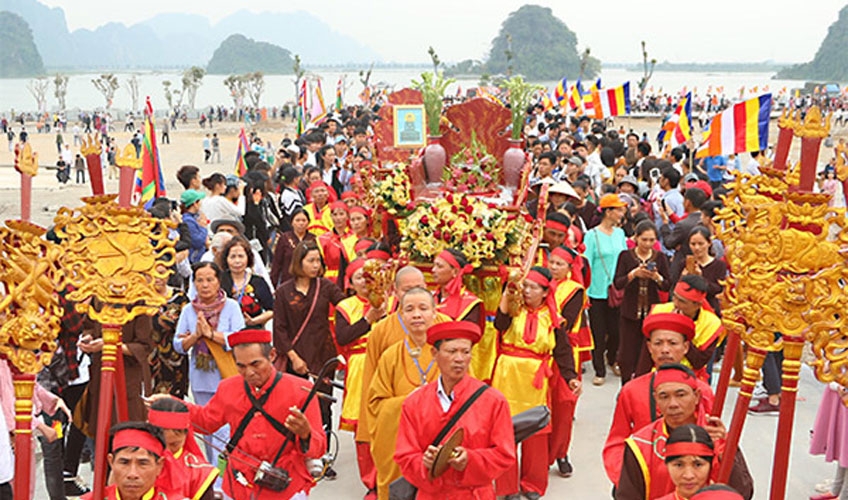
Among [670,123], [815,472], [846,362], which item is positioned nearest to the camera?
[846,362]

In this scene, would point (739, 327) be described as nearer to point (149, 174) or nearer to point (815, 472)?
point (815, 472)

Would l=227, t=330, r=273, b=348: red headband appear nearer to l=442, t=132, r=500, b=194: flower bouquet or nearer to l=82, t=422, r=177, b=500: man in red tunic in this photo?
l=82, t=422, r=177, b=500: man in red tunic

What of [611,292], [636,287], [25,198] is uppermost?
[25,198]

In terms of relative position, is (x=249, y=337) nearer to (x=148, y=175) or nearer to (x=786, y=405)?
(x=786, y=405)

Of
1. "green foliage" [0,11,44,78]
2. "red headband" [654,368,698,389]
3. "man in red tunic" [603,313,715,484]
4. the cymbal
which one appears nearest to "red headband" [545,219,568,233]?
"man in red tunic" [603,313,715,484]

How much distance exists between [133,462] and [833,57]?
14720cm

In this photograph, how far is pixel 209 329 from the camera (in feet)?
22.3

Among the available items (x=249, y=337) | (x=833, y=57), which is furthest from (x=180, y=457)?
(x=833, y=57)

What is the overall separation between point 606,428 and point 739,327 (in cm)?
518

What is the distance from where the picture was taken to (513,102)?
998 centimetres

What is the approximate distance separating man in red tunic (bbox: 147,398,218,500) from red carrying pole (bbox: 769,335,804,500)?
8.22 ft

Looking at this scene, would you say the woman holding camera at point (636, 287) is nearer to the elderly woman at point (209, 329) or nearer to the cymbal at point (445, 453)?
the elderly woman at point (209, 329)

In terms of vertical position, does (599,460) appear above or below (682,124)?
below

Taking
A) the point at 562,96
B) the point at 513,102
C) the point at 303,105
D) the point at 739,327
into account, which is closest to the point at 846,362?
the point at 739,327
